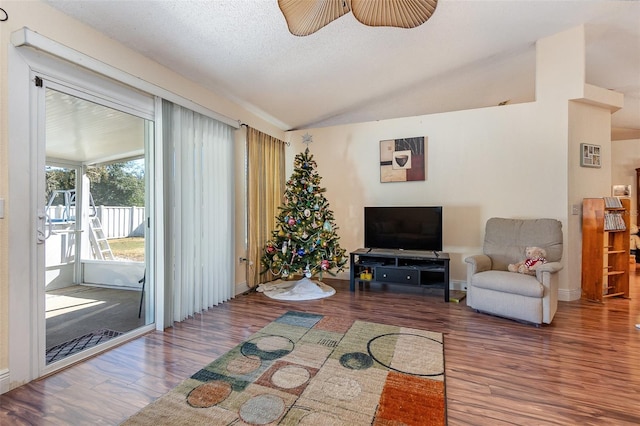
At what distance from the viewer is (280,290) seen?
13.7ft

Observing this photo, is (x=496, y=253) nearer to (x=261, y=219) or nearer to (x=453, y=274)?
(x=453, y=274)

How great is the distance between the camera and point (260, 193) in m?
4.38

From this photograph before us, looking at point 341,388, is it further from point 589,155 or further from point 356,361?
point 589,155

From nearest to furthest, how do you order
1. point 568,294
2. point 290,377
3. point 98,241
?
point 290,377 → point 98,241 → point 568,294

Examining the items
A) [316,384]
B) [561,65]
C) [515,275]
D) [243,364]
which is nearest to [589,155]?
[561,65]

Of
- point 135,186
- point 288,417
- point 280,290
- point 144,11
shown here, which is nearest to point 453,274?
point 280,290

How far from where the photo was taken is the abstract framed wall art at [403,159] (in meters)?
4.42

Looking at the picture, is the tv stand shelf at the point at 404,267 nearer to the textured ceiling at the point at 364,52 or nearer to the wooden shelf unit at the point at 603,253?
the wooden shelf unit at the point at 603,253

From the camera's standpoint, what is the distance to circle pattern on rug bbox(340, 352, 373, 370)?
6.92ft

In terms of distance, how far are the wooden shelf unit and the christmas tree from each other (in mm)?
3171

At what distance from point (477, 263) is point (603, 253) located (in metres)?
1.76

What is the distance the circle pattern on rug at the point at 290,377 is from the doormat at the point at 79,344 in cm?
165

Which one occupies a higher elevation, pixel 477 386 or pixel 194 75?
pixel 194 75

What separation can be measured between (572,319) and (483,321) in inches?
38.3
